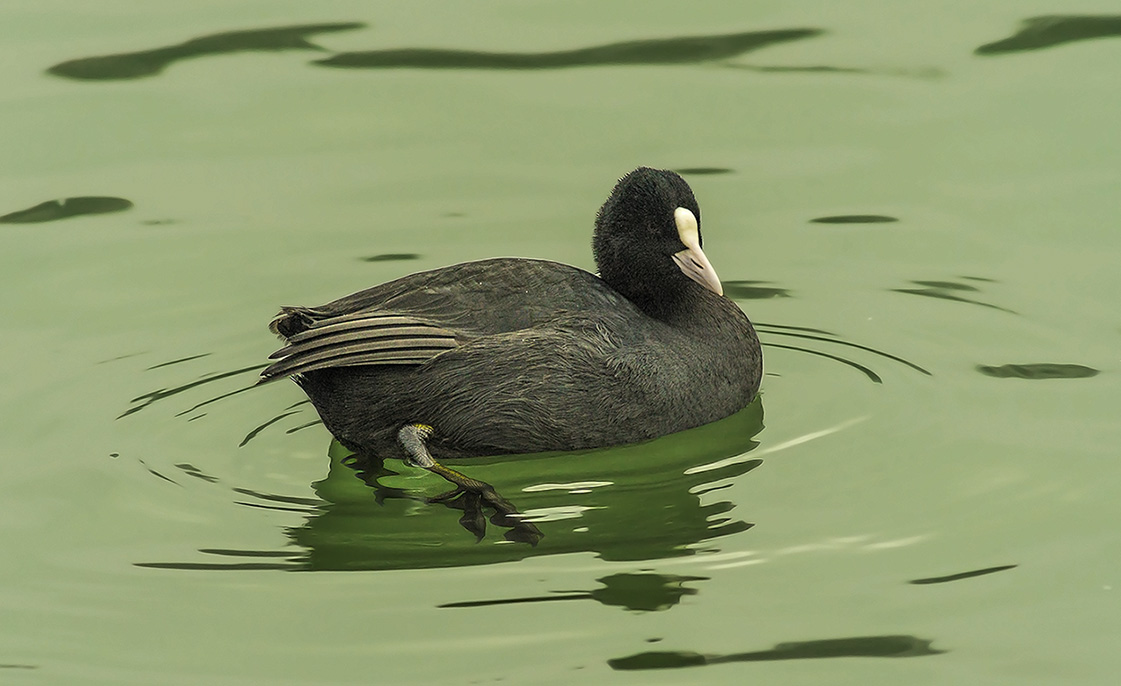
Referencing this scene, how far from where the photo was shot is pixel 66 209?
923 cm

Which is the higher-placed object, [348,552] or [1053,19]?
[1053,19]

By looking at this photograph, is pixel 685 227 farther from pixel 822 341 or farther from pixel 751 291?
pixel 751 291

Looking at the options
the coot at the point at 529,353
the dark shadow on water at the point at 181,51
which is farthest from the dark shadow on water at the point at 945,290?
the dark shadow on water at the point at 181,51

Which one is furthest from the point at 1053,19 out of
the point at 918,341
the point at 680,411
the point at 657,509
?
the point at 657,509

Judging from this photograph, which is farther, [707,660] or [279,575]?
[279,575]

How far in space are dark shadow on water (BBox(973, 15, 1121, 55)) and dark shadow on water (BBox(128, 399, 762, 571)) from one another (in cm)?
369

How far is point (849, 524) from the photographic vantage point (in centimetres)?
623

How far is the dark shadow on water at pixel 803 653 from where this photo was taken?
5.38 meters

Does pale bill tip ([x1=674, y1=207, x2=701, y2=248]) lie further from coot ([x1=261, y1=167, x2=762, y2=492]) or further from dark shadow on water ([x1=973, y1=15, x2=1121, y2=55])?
dark shadow on water ([x1=973, y1=15, x2=1121, y2=55])

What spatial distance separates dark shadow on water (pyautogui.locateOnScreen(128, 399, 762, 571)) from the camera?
6062 mm

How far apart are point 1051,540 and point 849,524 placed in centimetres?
67

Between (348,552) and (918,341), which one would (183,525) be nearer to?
(348,552)

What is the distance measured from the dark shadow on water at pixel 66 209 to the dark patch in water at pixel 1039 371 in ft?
14.5

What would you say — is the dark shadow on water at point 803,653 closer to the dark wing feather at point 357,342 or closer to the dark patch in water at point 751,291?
the dark wing feather at point 357,342
